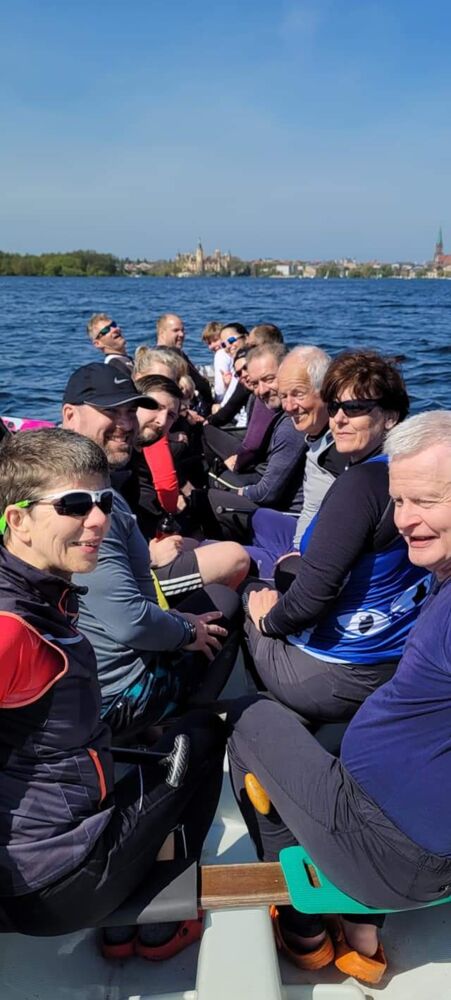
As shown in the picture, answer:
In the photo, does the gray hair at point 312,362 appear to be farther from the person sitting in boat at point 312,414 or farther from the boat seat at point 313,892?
the boat seat at point 313,892

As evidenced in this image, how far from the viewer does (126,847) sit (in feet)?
5.24

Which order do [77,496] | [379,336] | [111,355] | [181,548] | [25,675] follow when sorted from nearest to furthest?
1. [25,675]
2. [77,496]
3. [181,548]
4. [111,355]
5. [379,336]

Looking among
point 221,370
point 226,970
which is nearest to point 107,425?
point 226,970

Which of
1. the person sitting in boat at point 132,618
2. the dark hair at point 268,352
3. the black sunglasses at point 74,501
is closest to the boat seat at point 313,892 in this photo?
the person sitting in boat at point 132,618

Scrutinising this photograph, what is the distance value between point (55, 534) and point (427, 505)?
82 cm

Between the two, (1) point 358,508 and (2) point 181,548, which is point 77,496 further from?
(2) point 181,548

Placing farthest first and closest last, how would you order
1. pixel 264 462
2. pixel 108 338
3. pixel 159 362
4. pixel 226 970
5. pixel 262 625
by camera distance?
1. pixel 108 338
2. pixel 264 462
3. pixel 159 362
4. pixel 262 625
5. pixel 226 970

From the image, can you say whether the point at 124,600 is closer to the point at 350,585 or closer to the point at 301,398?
the point at 350,585

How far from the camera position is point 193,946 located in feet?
6.03

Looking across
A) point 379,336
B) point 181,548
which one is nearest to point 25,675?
point 181,548

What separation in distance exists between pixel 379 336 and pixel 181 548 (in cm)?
1657

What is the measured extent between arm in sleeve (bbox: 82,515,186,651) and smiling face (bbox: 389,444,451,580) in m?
0.88

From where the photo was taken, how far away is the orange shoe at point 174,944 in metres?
1.79

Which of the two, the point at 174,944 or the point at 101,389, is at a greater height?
the point at 101,389
